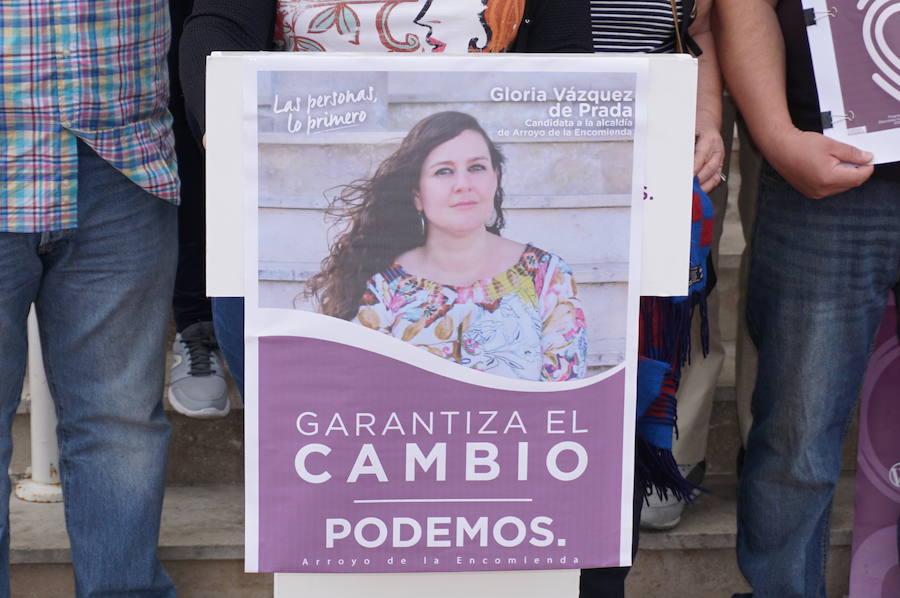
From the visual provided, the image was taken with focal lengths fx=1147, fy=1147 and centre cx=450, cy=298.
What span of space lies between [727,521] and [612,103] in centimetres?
136

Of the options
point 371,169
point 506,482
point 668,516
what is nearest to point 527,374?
point 506,482

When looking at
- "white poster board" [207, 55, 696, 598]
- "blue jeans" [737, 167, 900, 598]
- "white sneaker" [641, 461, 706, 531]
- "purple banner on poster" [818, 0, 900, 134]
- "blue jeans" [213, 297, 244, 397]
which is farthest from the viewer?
"white sneaker" [641, 461, 706, 531]

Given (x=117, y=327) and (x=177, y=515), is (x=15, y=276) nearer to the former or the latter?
(x=117, y=327)

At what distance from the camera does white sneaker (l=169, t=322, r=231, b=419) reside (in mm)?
2395

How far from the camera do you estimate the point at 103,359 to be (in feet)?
6.12

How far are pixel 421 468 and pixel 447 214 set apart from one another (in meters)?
0.30

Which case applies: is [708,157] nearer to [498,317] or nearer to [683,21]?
[683,21]

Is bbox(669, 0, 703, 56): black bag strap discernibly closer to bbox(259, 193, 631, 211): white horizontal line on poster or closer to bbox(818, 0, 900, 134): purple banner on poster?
bbox(818, 0, 900, 134): purple banner on poster

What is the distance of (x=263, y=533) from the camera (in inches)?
53.8

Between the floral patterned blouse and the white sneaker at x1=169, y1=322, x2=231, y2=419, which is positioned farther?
the white sneaker at x1=169, y1=322, x2=231, y2=419

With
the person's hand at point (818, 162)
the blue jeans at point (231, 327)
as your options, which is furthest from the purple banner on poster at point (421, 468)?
the person's hand at point (818, 162)

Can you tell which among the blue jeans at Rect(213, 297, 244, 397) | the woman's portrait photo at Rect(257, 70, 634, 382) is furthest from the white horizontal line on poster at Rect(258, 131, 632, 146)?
the blue jeans at Rect(213, 297, 244, 397)

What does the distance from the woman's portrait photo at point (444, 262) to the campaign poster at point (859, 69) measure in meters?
0.71

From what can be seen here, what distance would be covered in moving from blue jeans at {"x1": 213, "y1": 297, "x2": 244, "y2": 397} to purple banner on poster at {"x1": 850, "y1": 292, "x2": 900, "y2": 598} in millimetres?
1235
